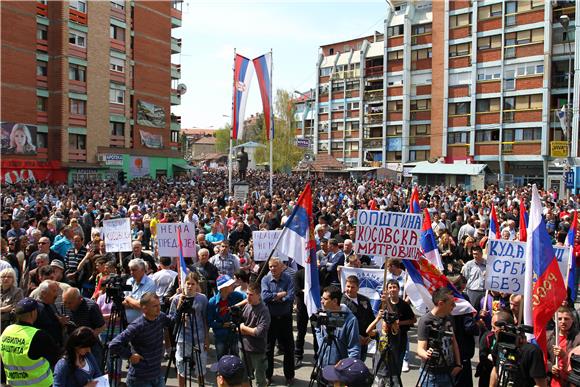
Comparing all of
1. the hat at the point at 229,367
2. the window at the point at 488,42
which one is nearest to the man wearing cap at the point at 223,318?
the hat at the point at 229,367

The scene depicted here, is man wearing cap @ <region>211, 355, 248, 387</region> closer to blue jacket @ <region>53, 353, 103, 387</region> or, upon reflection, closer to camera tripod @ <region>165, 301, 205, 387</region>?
blue jacket @ <region>53, 353, 103, 387</region>

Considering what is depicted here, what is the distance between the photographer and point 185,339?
21.4 feet

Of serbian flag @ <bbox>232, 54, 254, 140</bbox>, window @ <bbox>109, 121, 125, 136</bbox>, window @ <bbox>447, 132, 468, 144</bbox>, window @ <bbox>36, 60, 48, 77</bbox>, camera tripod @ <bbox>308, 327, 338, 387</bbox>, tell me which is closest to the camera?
camera tripod @ <bbox>308, 327, 338, 387</bbox>

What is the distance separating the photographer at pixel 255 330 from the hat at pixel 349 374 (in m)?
2.52

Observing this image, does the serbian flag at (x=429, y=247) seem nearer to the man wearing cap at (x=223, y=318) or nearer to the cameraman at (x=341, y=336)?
the man wearing cap at (x=223, y=318)

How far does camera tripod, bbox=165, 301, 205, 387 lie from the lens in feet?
20.2

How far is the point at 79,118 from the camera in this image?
44375 mm

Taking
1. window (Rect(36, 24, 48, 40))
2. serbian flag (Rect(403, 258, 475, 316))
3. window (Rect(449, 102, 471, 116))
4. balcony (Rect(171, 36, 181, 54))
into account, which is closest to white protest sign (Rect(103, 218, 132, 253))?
serbian flag (Rect(403, 258, 475, 316))

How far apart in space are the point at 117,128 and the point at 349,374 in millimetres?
47404

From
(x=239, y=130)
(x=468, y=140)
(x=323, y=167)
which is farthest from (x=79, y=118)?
(x=468, y=140)

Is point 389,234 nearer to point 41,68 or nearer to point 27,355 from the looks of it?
point 27,355

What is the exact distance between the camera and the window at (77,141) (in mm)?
44000

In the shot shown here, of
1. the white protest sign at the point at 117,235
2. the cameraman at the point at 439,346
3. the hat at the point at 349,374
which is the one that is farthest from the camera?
the white protest sign at the point at 117,235

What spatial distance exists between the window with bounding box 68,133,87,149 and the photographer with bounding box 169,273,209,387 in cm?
4081
